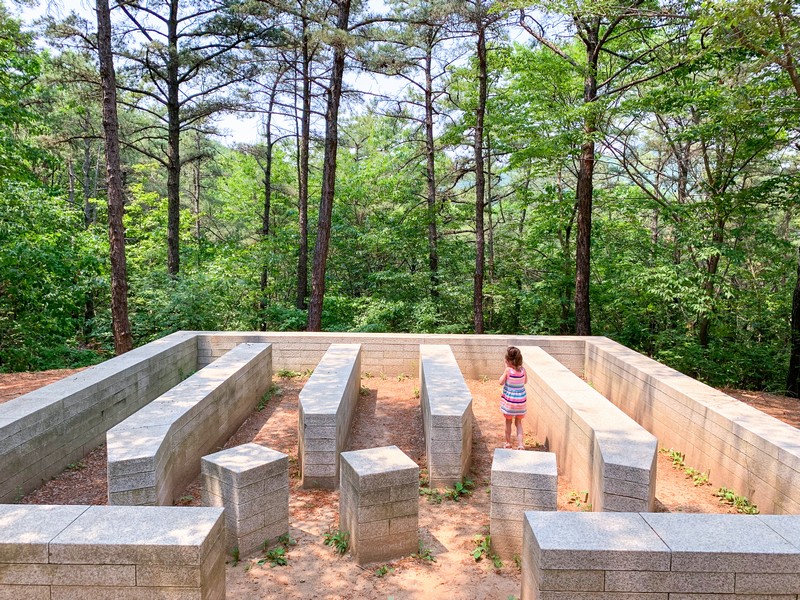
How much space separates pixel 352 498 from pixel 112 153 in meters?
8.65

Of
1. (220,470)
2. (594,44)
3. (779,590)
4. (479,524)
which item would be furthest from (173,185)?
(779,590)

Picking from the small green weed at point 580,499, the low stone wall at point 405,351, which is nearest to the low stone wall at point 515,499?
the small green weed at point 580,499

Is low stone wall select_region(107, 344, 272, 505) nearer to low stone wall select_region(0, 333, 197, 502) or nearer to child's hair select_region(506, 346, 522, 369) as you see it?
low stone wall select_region(0, 333, 197, 502)

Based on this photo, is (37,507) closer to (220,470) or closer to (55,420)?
(220,470)

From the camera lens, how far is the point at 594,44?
39.0 ft

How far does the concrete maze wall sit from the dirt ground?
356mm

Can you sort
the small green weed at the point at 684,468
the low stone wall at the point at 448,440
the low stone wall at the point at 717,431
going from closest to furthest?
the low stone wall at the point at 717,431, the low stone wall at the point at 448,440, the small green weed at the point at 684,468

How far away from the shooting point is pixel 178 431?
17.3ft

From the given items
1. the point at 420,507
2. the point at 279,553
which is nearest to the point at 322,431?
the point at 420,507

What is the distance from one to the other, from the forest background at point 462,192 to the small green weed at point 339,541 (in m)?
7.77

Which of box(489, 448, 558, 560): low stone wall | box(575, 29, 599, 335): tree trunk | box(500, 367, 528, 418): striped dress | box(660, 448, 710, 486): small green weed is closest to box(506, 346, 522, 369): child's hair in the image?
box(500, 367, 528, 418): striped dress

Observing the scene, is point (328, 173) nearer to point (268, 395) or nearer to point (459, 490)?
point (268, 395)

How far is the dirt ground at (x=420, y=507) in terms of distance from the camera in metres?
3.80

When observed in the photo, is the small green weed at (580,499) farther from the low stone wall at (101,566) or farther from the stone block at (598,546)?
the low stone wall at (101,566)
